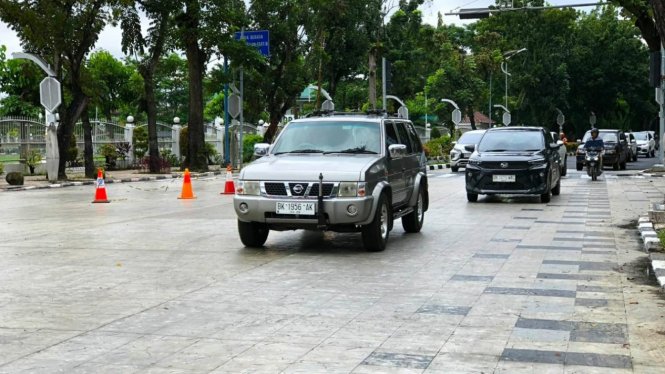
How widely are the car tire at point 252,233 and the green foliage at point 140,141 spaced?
29.9 meters

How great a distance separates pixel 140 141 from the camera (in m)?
41.2

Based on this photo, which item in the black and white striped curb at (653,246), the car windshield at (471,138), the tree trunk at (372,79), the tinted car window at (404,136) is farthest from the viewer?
the tree trunk at (372,79)

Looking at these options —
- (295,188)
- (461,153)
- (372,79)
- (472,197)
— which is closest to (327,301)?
(295,188)

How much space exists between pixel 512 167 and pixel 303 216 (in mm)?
9333

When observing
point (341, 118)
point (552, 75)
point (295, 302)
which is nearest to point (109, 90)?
point (552, 75)

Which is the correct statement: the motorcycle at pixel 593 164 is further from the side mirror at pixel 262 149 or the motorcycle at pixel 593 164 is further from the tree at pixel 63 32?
the side mirror at pixel 262 149

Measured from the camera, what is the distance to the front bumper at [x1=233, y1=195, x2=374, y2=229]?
35.7 ft

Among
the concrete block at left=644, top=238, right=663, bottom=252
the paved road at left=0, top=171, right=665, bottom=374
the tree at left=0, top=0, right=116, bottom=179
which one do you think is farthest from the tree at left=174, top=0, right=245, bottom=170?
the concrete block at left=644, top=238, right=663, bottom=252

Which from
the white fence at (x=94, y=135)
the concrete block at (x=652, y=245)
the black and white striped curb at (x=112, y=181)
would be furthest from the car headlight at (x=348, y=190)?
the white fence at (x=94, y=135)

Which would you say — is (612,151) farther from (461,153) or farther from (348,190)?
(348,190)

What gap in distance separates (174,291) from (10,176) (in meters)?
20.8

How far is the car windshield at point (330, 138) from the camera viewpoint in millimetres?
12141

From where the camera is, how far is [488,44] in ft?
239

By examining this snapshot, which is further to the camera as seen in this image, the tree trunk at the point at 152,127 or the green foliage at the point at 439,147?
the green foliage at the point at 439,147
